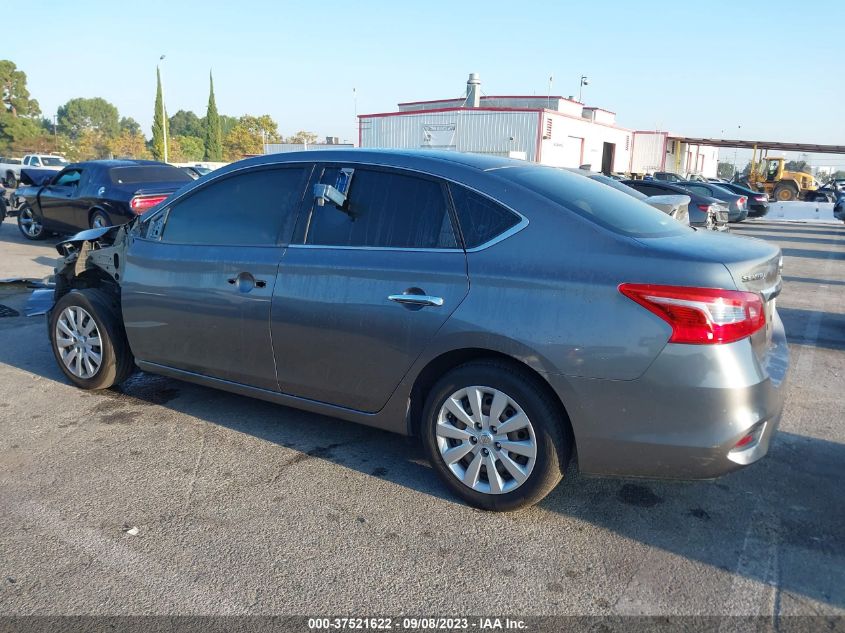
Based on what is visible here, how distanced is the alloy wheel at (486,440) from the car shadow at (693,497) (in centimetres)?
27

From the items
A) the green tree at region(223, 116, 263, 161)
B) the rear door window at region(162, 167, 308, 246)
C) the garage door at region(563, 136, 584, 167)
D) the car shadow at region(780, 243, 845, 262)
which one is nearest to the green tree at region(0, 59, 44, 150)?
the green tree at region(223, 116, 263, 161)

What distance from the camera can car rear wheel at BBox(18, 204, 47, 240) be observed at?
1374 centimetres

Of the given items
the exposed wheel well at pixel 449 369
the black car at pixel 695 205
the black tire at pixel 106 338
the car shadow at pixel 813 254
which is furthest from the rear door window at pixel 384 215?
the car shadow at pixel 813 254

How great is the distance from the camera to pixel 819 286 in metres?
10.8

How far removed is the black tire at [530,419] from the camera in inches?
124

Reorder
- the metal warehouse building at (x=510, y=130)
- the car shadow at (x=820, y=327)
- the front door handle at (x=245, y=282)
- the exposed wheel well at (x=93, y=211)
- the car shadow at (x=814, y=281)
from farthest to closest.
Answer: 1. the metal warehouse building at (x=510, y=130)
2. the exposed wheel well at (x=93, y=211)
3. the car shadow at (x=814, y=281)
4. the car shadow at (x=820, y=327)
5. the front door handle at (x=245, y=282)

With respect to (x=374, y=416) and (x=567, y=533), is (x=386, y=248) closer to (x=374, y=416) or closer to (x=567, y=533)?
(x=374, y=416)

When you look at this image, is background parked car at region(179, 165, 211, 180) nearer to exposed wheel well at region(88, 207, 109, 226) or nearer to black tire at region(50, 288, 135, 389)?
exposed wheel well at region(88, 207, 109, 226)

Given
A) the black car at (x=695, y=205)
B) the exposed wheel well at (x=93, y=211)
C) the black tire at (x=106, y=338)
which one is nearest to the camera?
the black tire at (x=106, y=338)

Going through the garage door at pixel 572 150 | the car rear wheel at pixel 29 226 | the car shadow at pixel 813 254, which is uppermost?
the garage door at pixel 572 150

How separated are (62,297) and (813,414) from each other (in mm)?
5479

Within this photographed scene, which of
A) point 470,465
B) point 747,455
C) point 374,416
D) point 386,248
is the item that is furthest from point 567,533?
point 386,248

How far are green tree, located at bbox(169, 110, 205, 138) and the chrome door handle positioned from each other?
443 feet

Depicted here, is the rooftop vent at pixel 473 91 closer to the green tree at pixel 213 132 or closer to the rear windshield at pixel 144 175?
the rear windshield at pixel 144 175
